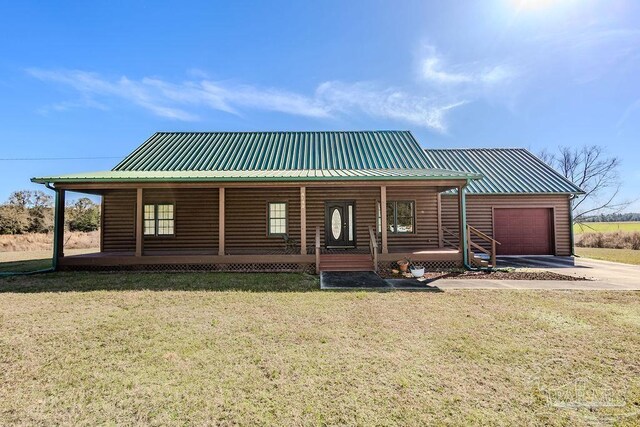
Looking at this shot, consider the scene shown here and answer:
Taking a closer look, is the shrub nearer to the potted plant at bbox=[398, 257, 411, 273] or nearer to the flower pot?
the potted plant at bbox=[398, 257, 411, 273]

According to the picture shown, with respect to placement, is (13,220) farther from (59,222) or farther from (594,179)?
(594,179)

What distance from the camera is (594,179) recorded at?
27.3m

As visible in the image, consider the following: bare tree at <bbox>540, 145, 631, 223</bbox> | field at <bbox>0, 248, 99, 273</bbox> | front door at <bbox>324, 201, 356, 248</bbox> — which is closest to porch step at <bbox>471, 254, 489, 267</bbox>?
front door at <bbox>324, 201, 356, 248</bbox>

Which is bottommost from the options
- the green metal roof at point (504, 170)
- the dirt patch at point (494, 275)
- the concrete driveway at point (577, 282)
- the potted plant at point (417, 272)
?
the concrete driveway at point (577, 282)

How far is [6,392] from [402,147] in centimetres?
1406

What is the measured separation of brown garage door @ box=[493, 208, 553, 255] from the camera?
43.8 ft

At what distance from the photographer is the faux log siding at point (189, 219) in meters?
11.6

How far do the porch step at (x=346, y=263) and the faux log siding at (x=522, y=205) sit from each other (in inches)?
251

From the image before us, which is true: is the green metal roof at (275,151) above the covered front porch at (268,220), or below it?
above

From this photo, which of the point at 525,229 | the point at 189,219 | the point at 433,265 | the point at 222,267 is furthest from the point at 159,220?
the point at 525,229

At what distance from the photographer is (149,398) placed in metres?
2.65

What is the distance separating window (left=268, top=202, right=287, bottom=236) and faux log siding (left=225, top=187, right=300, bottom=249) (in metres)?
0.18

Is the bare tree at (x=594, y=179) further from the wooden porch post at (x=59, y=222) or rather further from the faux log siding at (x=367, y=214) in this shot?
the wooden porch post at (x=59, y=222)

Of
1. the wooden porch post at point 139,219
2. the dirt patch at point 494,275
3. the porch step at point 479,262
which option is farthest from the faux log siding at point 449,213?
the wooden porch post at point 139,219
